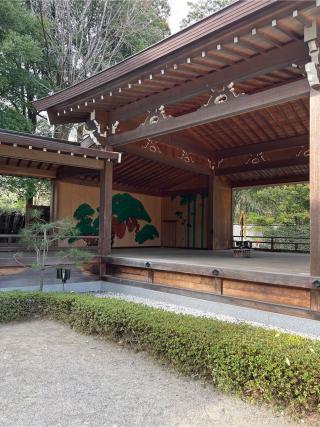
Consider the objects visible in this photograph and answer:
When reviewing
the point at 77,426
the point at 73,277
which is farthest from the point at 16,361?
the point at 73,277

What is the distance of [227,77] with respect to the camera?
503 centimetres

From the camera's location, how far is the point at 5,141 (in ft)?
17.9

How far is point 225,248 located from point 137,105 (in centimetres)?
533

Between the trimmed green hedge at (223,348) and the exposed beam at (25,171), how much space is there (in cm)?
465

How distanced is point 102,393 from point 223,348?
97 cm

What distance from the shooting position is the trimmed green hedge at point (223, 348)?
229 centimetres

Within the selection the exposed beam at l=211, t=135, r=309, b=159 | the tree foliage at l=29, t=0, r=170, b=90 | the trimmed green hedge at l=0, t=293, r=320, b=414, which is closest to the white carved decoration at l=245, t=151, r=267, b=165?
the exposed beam at l=211, t=135, r=309, b=159

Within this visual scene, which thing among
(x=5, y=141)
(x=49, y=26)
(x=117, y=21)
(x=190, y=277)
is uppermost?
(x=117, y=21)

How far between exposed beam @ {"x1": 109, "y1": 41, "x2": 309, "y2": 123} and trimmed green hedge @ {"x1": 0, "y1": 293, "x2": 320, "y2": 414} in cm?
322

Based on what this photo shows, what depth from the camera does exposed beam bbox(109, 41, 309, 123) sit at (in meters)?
4.26

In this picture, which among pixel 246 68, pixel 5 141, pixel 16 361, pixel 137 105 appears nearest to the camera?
pixel 16 361

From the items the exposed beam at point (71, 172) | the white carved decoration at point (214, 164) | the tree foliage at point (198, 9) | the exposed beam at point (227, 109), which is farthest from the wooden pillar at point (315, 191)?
the tree foliage at point (198, 9)

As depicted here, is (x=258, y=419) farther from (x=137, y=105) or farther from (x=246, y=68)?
(x=137, y=105)

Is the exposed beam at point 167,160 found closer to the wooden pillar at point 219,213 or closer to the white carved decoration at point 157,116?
the wooden pillar at point 219,213
